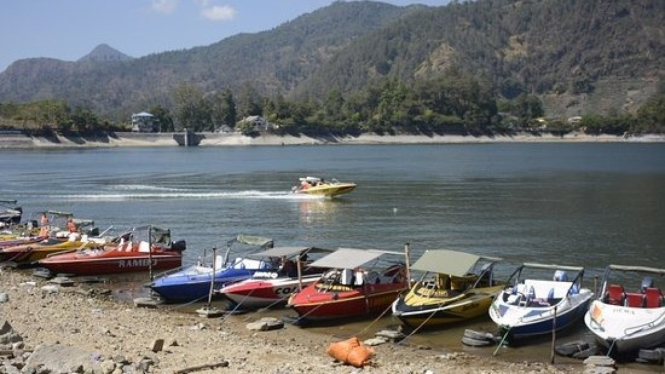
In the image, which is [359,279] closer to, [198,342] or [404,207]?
[198,342]

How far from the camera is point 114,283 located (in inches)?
1473

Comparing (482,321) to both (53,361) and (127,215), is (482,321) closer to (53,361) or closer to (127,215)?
(53,361)

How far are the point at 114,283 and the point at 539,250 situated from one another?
24997mm

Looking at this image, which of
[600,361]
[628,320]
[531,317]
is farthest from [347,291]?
[628,320]

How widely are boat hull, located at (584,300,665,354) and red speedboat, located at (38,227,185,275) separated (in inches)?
891

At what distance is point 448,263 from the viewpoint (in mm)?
28828

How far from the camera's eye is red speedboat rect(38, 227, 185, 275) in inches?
1508

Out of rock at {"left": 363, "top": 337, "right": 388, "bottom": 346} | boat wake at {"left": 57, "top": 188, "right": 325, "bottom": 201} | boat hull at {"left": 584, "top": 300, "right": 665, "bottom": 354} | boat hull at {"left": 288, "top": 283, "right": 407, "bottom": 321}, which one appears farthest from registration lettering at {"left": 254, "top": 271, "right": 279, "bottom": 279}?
boat wake at {"left": 57, "top": 188, "right": 325, "bottom": 201}

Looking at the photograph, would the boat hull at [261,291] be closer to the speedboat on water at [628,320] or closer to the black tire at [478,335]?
the black tire at [478,335]

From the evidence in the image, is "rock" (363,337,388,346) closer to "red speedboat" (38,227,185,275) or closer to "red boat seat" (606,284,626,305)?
"red boat seat" (606,284,626,305)

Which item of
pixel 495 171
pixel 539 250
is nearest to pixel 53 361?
pixel 539 250

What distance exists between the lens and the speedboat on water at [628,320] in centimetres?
2409

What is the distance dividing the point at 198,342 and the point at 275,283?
308 inches

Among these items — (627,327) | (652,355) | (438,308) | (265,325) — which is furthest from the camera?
(265,325)
